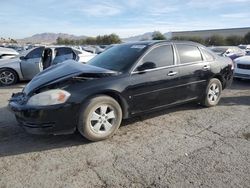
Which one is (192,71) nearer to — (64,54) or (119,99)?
(119,99)

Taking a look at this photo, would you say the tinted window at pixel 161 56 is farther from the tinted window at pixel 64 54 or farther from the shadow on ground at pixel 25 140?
the tinted window at pixel 64 54

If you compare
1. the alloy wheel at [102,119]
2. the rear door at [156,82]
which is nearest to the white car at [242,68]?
the rear door at [156,82]

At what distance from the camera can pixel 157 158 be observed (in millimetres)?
4117

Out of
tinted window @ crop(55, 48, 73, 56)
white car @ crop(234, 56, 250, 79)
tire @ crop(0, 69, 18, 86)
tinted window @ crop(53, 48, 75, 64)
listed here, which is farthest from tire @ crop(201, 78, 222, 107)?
tire @ crop(0, 69, 18, 86)

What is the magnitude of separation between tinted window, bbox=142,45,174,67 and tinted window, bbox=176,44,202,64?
0.26m

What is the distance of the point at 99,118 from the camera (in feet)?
15.4

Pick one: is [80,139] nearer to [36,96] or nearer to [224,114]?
[36,96]

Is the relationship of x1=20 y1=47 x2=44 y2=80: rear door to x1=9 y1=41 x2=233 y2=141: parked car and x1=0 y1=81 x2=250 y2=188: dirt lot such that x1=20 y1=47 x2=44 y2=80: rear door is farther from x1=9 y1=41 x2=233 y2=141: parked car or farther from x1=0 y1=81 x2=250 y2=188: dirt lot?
x1=9 y1=41 x2=233 y2=141: parked car

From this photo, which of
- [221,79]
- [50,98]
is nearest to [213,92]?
[221,79]

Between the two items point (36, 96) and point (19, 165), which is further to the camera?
point (36, 96)

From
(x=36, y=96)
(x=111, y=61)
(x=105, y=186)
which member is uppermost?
(x=111, y=61)

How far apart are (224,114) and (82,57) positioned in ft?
21.2

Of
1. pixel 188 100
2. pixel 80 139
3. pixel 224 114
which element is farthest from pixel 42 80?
pixel 224 114

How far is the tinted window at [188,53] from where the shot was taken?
5.99 m
